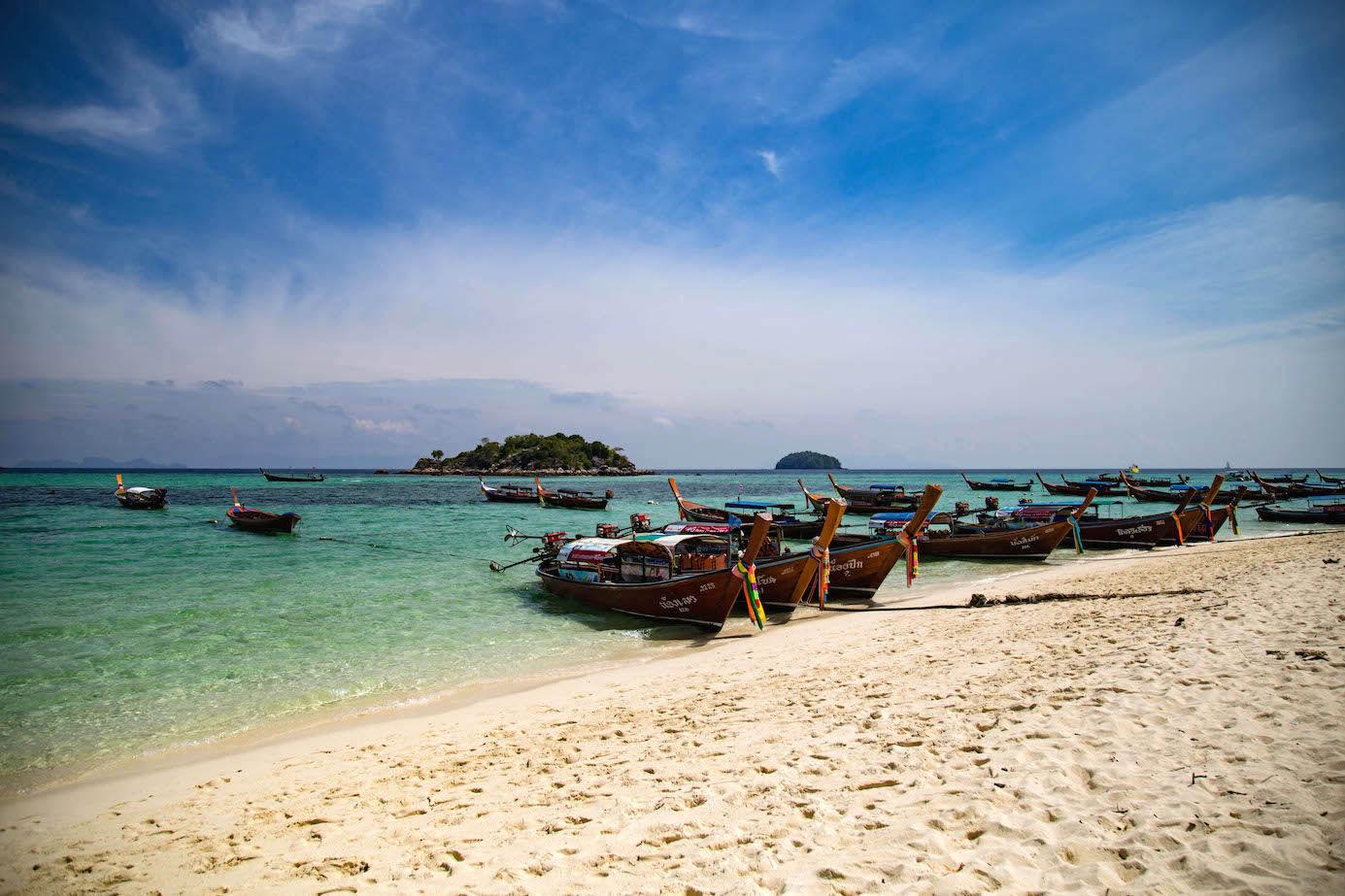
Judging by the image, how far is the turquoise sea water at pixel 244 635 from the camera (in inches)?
352

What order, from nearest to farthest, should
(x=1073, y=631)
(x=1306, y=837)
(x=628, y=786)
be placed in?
1. (x=1306, y=837)
2. (x=628, y=786)
3. (x=1073, y=631)

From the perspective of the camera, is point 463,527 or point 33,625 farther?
point 463,527

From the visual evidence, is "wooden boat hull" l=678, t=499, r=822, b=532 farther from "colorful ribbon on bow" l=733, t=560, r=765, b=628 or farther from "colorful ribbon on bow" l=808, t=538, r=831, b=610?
"colorful ribbon on bow" l=733, t=560, r=765, b=628

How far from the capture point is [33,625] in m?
13.6

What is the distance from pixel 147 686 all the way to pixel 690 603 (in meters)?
9.96

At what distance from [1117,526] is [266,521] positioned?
4123cm

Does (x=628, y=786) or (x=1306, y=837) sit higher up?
(x=1306, y=837)

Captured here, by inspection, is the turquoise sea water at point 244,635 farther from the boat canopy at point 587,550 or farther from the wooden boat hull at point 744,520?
the wooden boat hull at point 744,520

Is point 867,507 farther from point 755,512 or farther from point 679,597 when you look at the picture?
point 679,597

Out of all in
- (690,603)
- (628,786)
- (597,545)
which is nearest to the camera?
(628,786)

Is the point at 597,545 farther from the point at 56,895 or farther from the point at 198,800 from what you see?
the point at 56,895

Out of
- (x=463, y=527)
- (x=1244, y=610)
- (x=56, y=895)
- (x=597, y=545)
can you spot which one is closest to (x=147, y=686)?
(x=56, y=895)

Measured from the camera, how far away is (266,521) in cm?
3169

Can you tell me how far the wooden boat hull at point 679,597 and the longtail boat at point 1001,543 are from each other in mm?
12629
